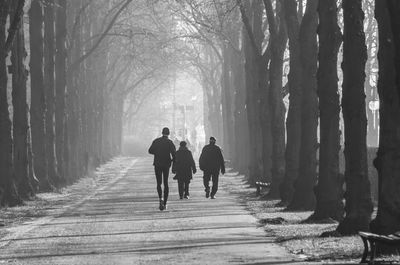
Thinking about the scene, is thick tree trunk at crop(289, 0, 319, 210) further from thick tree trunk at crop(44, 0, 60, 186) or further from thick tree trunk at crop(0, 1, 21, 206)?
thick tree trunk at crop(44, 0, 60, 186)

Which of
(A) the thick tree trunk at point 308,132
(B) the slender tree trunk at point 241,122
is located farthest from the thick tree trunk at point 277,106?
(B) the slender tree trunk at point 241,122

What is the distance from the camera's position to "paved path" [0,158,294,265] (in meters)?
17.3

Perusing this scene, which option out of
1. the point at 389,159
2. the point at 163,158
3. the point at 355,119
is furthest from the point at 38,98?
the point at 389,159

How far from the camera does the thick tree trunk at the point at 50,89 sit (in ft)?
146

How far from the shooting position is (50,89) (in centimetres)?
4550

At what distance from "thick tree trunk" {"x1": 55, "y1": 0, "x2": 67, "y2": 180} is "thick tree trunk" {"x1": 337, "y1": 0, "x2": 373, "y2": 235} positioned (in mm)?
26335

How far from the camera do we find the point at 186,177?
3647 cm

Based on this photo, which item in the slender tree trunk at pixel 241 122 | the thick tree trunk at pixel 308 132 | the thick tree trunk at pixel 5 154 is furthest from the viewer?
the slender tree trunk at pixel 241 122

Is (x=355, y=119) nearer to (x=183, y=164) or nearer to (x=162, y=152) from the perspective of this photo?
(x=162, y=152)

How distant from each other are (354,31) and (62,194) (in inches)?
868

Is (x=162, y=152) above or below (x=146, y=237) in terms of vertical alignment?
above

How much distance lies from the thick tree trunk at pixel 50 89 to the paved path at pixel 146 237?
10400 mm

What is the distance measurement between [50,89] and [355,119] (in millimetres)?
25113

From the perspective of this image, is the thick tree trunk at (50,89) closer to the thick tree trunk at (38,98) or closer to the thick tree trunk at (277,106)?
the thick tree trunk at (38,98)
